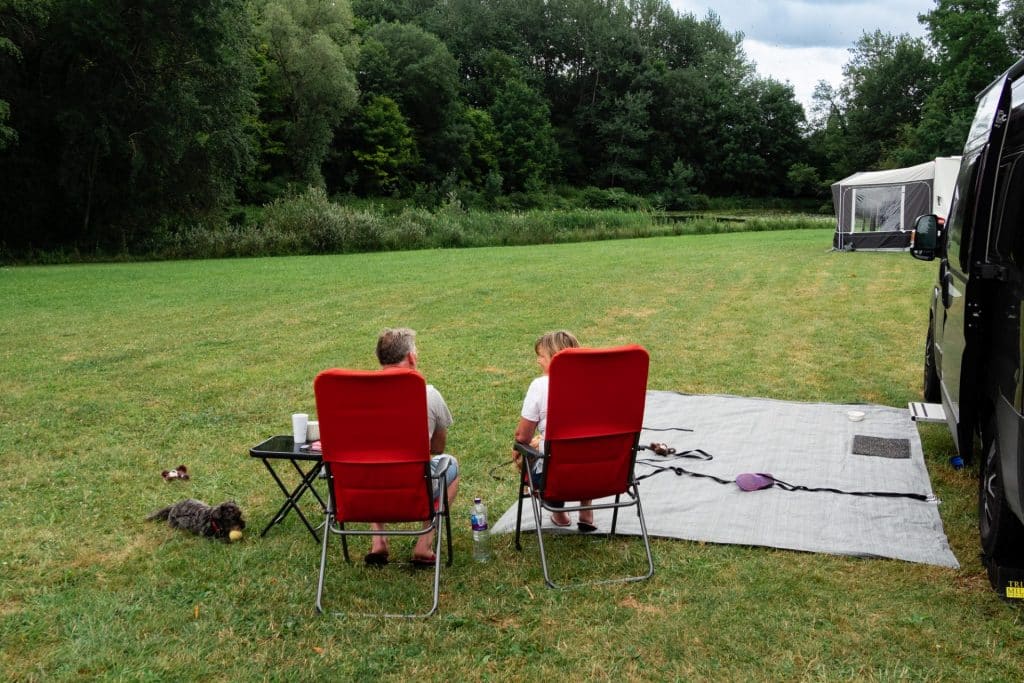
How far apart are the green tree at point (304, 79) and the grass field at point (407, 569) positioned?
37891mm

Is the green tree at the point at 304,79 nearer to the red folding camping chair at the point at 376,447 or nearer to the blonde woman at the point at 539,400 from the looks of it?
the blonde woman at the point at 539,400

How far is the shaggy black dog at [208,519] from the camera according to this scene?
484 centimetres

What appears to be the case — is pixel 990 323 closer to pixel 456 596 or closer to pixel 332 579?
pixel 456 596

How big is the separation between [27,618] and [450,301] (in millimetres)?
11086

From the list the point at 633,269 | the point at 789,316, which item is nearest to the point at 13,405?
the point at 789,316

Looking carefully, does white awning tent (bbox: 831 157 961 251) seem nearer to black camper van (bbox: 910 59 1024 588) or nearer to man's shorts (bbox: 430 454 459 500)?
black camper van (bbox: 910 59 1024 588)

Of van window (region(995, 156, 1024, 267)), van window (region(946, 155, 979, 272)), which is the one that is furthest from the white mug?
van window (region(946, 155, 979, 272))

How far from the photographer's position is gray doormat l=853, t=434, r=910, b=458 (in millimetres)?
6168

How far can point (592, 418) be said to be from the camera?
4137 mm

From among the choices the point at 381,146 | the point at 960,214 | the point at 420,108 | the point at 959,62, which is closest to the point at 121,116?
the point at 381,146

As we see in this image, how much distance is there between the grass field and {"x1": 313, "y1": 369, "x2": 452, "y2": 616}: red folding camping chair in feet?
1.44

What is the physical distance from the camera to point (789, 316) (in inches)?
512

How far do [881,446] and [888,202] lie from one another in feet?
64.4

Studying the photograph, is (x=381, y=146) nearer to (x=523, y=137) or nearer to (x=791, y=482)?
(x=523, y=137)
